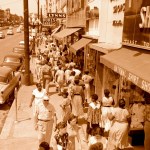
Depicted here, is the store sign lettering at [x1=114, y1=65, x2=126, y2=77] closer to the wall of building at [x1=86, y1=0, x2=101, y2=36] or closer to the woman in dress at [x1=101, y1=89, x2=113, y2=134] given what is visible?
the woman in dress at [x1=101, y1=89, x2=113, y2=134]

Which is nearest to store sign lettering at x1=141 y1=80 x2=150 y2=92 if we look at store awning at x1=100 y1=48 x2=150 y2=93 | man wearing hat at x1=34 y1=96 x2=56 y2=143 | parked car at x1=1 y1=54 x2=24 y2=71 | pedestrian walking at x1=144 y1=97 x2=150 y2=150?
store awning at x1=100 y1=48 x2=150 y2=93

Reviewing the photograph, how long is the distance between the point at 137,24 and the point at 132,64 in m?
1.68

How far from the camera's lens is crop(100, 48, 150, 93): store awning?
6.29 meters

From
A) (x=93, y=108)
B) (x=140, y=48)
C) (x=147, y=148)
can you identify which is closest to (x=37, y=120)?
(x=93, y=108)

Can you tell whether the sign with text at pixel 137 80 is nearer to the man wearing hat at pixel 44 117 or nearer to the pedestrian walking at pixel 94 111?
the pedestrian walking at pixel 94 111

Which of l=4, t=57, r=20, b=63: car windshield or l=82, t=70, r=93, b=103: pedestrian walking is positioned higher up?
l=82, t=70, r=93, b=103: pedestrian walking

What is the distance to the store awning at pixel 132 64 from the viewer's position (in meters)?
6.29

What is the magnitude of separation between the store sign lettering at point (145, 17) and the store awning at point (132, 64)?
75 cm

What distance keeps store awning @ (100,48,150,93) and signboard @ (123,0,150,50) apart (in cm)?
26

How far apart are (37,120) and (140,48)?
12.0ft

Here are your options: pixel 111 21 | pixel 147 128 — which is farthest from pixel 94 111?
pixel 111 21

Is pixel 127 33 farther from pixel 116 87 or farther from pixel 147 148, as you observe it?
pixel 147 148

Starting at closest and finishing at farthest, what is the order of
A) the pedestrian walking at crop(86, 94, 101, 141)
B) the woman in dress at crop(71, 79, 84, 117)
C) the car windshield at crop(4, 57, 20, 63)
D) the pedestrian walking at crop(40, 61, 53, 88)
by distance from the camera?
the pedestrian walking at crop(86, 94, 101, 141)
the woman in dress at crop(71, 79, 84, 117)
the pedestrian walking at crop(40, 61, 53, 88)
the car windshield at crop(4, 57, 20, 63)

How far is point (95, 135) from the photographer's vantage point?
640cm
